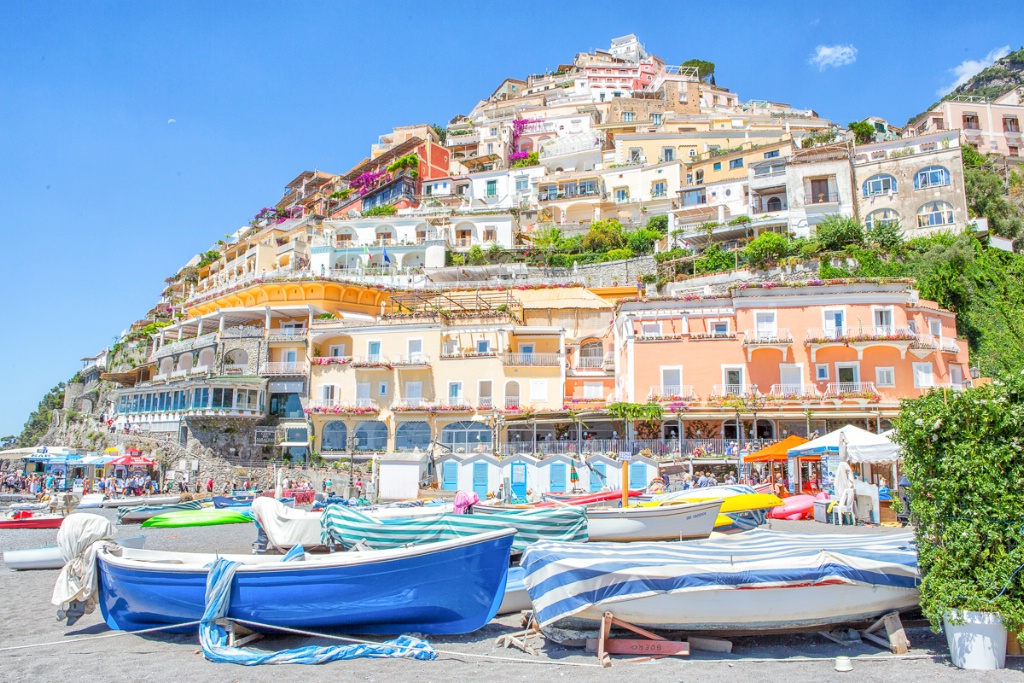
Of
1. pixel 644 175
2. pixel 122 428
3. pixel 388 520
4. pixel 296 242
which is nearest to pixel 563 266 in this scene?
pixel 644 175

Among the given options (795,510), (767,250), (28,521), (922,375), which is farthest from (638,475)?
(28,521)

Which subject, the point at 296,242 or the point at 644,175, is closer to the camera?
the point at 296,242

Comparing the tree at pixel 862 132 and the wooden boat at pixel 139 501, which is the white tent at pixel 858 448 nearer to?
the wooden boat at pixel 139 501

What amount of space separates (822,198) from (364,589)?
44.7 m

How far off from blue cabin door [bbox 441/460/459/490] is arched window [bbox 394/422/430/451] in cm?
623

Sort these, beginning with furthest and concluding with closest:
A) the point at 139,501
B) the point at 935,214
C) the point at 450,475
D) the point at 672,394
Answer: the point at 935,214, the point at 672,394, the point at 450,475, the point at 139,501

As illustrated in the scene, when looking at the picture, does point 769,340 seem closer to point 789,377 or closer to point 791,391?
point 789,377

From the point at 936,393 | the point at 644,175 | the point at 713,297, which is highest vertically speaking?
the point at 644,175

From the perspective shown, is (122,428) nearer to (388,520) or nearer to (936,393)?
(388,520)

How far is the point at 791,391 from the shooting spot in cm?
3209

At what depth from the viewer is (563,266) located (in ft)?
166

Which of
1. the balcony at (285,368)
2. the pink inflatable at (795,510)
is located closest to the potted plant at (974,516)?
the pink inflatable at (795,510)

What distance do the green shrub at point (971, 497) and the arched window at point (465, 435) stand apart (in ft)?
91.6

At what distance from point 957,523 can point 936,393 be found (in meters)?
1.54
